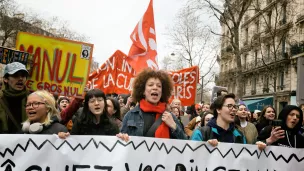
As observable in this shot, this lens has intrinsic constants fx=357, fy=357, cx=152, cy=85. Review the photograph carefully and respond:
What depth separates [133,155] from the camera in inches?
119

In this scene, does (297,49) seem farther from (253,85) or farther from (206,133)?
(206,133)

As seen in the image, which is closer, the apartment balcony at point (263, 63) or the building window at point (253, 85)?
the apartment balcony at point (263, 63)

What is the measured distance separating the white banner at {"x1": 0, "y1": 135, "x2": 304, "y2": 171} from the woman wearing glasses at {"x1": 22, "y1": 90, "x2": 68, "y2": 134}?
2.7 inches

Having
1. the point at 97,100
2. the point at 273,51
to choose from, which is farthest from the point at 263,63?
the point at 97,100

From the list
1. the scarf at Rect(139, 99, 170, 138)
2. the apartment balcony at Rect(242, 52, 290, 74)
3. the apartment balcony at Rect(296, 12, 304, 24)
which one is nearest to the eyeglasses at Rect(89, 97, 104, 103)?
the scarf at Rect(139, 99, 170, 138)

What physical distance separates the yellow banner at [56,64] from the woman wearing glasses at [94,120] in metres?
0.45

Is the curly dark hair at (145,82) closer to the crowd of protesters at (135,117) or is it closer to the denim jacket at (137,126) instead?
the crowd of protesters at (135,117)

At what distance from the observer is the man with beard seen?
3.18m

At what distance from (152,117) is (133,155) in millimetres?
369

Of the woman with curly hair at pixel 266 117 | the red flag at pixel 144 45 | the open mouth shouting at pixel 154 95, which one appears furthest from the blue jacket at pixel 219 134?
the red flag at pixel 144 45

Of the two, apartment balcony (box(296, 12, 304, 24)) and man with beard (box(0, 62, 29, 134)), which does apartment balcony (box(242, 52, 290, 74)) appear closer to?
apartment balcony (box(296, 12, 304, 24))

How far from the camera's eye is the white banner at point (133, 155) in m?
2.87

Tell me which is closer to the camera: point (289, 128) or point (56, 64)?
point (289, 128)

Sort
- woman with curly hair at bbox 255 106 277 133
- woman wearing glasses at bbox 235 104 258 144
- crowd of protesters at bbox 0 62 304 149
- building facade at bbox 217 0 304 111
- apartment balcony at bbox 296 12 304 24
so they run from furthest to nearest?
apartment balcony at bbox 296 12 304 24 → building facade at bbox 217 0 304 111 → woman with curly hair at bbox 255 106 277 133 → woman wearing glasses at bbox 235 104 258 144 → crowd of protesters at bbox 0 62 304 149
